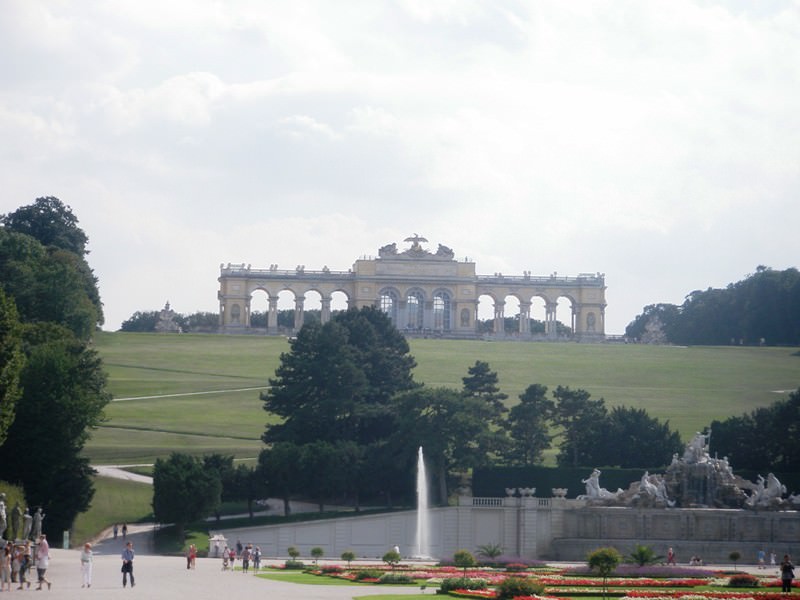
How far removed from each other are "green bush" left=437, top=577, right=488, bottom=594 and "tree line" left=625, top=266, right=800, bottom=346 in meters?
74.6

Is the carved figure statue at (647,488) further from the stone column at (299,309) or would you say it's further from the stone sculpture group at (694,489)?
the stone column at (299,309)

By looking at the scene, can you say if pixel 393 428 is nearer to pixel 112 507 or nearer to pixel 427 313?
pixel 112 507

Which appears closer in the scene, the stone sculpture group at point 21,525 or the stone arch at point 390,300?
the stone sculpture group at point 21,525

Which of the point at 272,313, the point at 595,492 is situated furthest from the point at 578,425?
the point at 272,313

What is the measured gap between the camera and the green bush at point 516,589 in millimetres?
27281

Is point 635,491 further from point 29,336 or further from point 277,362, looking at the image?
point 277,362

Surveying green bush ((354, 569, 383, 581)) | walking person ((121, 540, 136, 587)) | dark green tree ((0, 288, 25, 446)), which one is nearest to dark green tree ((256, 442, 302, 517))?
dark green tree ((0, 288, 25, 446))

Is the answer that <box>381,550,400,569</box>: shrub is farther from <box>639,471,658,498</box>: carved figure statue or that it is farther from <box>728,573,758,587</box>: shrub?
<box>639,471,658,498</box>: carved figure statue

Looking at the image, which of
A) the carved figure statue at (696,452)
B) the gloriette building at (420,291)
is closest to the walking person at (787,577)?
the carved figure statue at (696,452)

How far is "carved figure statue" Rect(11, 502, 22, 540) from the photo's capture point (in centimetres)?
3675

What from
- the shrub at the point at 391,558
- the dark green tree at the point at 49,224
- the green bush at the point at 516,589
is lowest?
the shrub at the point at 391,558

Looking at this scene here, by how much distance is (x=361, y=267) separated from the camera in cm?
11019

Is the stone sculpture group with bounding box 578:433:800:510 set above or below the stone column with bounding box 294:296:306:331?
below

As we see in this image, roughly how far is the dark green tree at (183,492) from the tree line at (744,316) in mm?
60777
